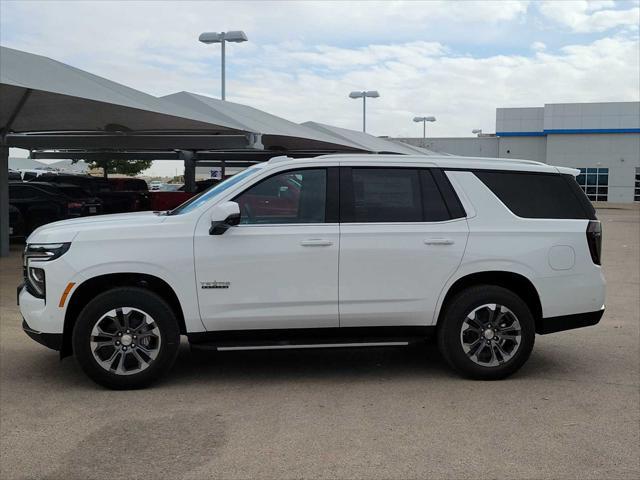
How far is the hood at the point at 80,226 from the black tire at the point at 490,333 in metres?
2.50

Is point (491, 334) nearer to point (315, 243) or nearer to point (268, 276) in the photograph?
point (315, 243)

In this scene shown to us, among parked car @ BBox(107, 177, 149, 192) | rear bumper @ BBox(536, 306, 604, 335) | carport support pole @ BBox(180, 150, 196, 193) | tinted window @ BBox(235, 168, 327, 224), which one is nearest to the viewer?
tinted window @ BBox(235, 168, 327, 224)

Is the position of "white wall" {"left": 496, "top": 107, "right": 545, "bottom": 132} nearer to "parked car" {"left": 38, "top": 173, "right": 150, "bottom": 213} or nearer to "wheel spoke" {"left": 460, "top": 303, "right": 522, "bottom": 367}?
"parked car" {"left": 38, "top": 173, "right": 150, "bottom": 213}

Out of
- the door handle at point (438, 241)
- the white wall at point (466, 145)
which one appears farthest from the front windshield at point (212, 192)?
the white wall at point (466, 145)

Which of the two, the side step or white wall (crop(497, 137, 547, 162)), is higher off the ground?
white wall (crop(497, 137, 547, 162))

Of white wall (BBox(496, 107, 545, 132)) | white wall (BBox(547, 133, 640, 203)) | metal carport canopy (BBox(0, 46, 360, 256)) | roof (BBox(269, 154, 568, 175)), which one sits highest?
white wall (BBox(496, 107, 545, 132))

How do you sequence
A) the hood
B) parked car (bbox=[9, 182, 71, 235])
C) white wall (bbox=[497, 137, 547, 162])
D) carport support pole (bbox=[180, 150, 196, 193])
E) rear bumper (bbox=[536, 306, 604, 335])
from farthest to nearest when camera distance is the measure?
1. white wall (bbox=[497, 137, 547, 162])
2. carport support pole (bbox=[180, 150, 196, 193])
3. parked car (bbox=[9, 182, 71, 235])
4. rear bumper (bbox=[536, 306, 604, 335])
5. the hood

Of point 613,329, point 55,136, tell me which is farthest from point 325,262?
point 55,136

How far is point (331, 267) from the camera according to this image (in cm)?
557

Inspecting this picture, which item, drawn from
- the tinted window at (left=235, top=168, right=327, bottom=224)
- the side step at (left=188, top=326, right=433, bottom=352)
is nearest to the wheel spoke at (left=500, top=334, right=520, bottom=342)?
the side step at (left=188, top=326, right=433, bottom=352)

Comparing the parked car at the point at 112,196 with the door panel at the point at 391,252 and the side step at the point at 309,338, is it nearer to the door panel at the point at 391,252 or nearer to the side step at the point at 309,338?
the side step at the point at 309,338

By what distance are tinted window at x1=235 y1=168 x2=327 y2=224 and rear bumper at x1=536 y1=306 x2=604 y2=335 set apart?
209cm

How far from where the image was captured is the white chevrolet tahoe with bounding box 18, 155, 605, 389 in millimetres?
5398

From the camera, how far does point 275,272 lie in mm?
5500
